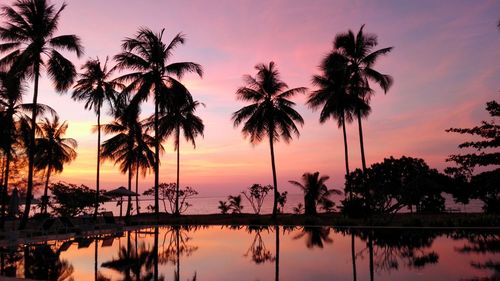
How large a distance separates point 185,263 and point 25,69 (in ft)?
53.1

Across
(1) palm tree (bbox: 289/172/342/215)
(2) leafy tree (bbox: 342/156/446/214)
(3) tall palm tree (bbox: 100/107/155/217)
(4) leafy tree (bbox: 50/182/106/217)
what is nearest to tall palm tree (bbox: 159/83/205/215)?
(3) tall palm tree (bbox: 100/107/155/217)

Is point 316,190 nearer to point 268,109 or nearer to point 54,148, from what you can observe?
point 268,109

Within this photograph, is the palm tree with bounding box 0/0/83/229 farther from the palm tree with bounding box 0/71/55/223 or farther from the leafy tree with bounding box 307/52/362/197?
the leafy tree with bounding box 307/52/362/197

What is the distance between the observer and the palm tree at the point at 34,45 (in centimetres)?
2156

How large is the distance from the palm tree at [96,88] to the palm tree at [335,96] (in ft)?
48.5

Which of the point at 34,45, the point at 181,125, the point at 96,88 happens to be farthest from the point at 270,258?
the point at 181,125

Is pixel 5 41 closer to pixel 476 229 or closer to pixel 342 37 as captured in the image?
pixel 342 37

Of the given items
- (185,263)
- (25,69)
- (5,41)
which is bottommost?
(185,263)

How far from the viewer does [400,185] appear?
30547 mm

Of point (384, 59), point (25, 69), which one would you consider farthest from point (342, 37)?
point (25, 69)

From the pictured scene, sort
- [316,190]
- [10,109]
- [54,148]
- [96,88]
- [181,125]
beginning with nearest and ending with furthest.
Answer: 1. [10,109]
2. [96,88]
3. [181,125]
4. [316,190]
5. [54,148]

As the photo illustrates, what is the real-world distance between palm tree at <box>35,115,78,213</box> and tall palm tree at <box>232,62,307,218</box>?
18958 mm

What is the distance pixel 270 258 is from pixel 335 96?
19307 millimetres

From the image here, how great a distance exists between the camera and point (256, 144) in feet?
107
